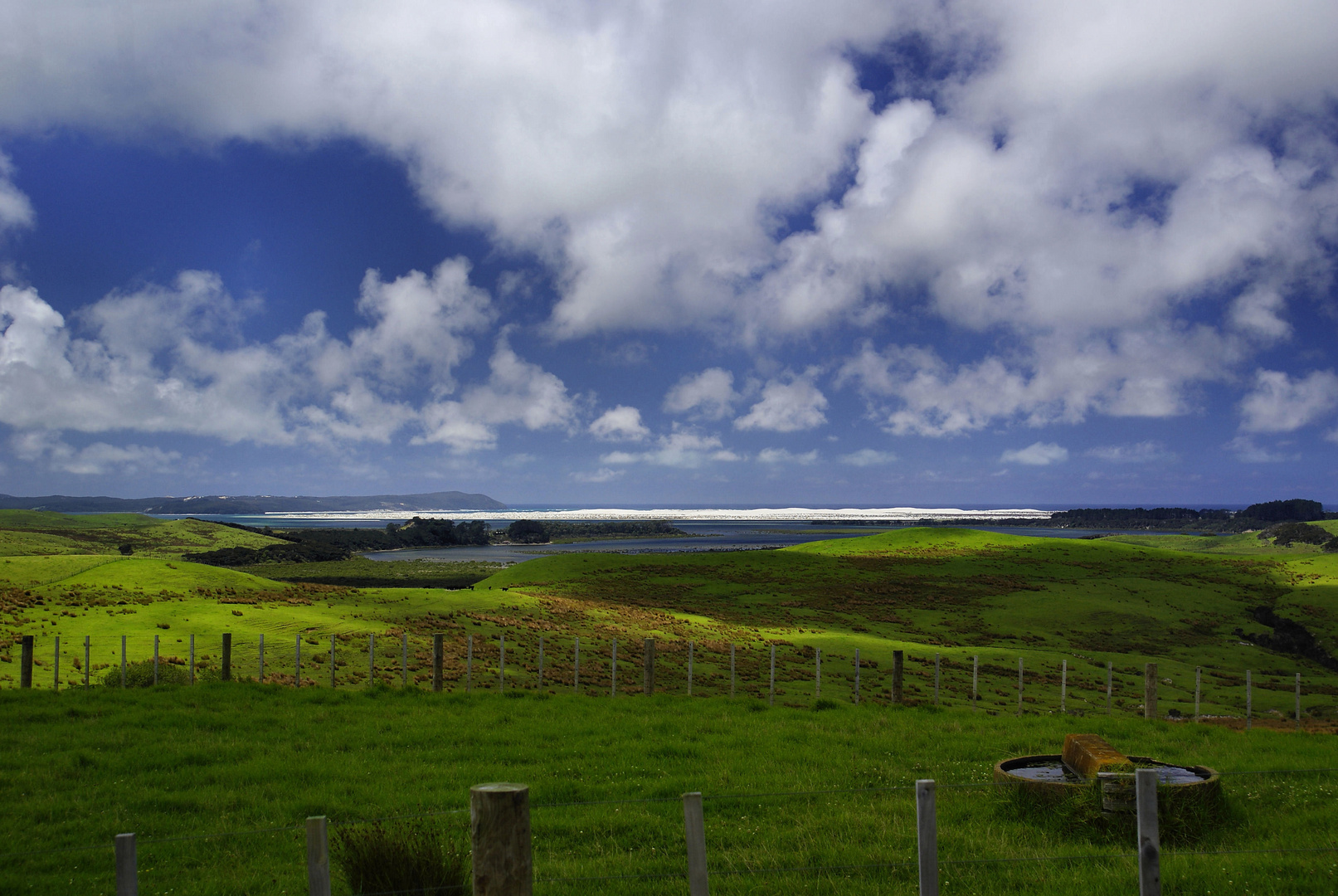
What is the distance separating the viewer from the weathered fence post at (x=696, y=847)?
548 centimetres

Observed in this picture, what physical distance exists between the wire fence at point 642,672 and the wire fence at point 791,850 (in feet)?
41.6

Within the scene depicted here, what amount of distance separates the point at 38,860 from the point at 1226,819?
15254 mm

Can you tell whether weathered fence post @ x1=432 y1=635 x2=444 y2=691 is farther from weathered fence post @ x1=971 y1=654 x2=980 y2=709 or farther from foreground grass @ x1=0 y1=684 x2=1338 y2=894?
weathered fence post @ x1=971 y1=654 x2=980 y2=709

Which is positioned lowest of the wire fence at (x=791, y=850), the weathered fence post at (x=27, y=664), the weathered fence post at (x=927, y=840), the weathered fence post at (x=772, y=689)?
the weathered fence post at (x=772, y=689)

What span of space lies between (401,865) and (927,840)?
4.86m

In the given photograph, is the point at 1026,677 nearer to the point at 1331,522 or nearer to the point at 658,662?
the point at 658,662

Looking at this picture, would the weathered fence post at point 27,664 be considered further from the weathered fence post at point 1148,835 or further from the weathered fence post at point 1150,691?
the weathered fence post at point 1150,691

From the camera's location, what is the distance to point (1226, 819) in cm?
998

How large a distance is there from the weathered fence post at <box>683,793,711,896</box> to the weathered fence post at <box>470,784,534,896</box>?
3.86 feet

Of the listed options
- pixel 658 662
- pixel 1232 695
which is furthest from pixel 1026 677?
pixel 658 662

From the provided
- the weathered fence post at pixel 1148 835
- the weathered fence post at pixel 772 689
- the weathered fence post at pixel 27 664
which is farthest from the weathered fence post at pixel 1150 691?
the weathered fence post at pixel 27 664

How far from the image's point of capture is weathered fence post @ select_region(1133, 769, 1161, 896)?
19.5 feet

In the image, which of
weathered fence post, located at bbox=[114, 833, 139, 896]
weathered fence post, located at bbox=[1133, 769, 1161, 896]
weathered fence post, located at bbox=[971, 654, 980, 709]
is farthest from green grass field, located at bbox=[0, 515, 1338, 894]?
weathered fence post, located at bbox=[114, 833, 139, 896]

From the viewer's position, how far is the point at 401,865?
714 cm
